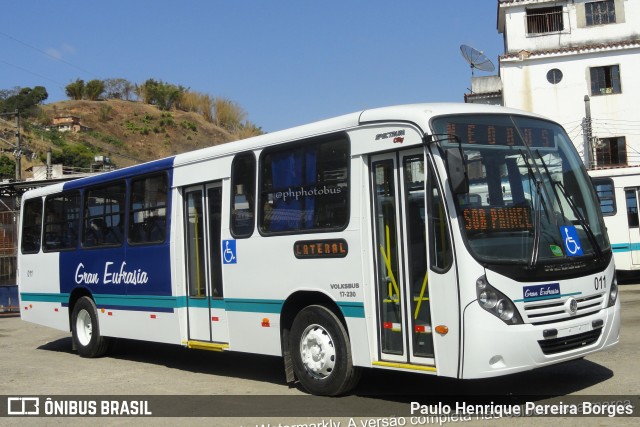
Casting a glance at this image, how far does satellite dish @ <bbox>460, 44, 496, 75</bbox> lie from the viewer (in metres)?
32.1

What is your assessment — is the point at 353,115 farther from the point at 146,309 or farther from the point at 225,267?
the point at 146,309

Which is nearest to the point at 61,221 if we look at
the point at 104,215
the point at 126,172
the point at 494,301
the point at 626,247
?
the point at 104,215

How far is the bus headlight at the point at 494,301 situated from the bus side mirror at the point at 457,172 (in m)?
0.83

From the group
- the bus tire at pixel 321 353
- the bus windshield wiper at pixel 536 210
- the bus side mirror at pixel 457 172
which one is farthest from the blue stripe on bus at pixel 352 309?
the bus windshield wiper at pixel 536 210

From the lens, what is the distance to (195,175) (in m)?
10.6

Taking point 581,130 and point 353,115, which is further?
point 581,130

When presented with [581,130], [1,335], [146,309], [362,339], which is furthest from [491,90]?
[362,339]

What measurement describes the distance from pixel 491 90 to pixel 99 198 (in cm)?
2669

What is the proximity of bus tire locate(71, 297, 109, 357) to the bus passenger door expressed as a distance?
288 cm

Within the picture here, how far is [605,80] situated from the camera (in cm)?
3366

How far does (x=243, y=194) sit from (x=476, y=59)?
24918 millimetres

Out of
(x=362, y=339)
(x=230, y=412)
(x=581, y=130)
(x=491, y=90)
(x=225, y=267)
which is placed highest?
(x=491, y=90)

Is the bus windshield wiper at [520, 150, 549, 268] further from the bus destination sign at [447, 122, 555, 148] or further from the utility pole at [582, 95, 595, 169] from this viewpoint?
the utility pole at [582, 95, 595, 169]

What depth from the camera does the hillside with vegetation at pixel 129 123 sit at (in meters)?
74.9
